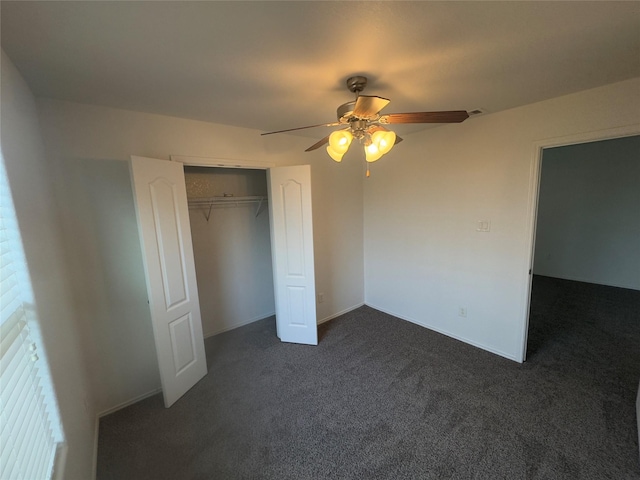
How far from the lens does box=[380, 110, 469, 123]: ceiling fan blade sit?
55.3 inches

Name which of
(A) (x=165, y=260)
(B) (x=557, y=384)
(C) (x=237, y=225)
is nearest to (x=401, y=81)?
(A) (x=165, y=260)

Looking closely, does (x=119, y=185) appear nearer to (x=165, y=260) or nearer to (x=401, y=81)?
(x=165, y=260)

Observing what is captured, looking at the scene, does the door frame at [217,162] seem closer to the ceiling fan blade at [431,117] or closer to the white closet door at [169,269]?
the white closet door at [169,269]

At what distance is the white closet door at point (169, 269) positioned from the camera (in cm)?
202

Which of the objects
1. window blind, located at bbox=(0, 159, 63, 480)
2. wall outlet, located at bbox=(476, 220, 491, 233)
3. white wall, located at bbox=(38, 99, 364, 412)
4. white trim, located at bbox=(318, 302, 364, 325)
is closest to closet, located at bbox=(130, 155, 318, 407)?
white wall, located at bbox=(38, 99, 364, 412)

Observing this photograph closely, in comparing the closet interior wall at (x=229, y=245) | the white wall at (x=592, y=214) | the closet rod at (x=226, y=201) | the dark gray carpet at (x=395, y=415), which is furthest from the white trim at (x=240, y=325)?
the white wall at (x=592, y=214)

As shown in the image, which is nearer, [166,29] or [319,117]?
[166,29]

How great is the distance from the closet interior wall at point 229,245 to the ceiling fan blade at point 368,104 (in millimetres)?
2180

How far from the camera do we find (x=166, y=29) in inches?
46.5

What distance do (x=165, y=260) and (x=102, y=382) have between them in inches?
44.6

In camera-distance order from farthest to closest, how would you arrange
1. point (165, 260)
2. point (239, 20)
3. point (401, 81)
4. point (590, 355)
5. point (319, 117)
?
point (590, 355) < point (319, 117) < point (165, 260) < point (401, 81) < point (239, 20)

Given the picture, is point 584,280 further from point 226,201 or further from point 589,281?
point 226,201

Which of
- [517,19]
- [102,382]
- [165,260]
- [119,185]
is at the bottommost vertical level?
[102,382]

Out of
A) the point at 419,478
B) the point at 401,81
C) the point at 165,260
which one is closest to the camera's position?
the point at 419,478
